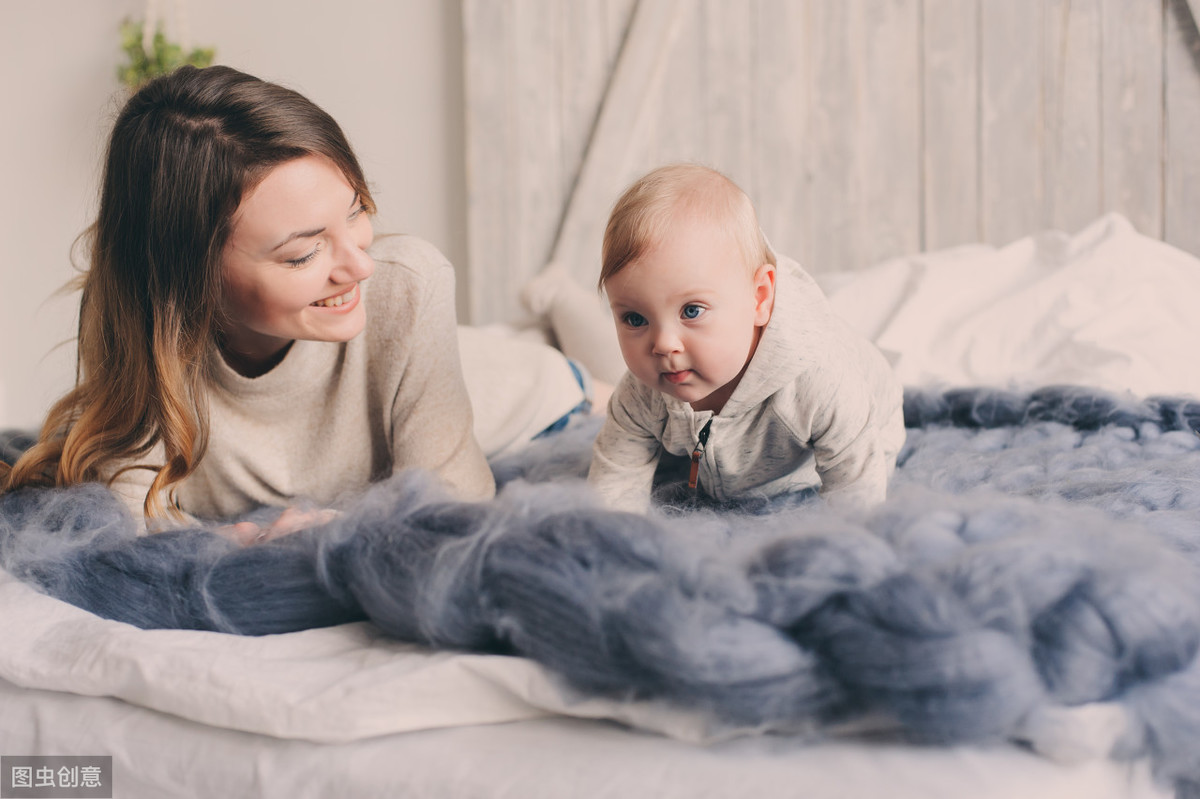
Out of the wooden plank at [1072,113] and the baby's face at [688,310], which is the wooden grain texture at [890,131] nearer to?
the wooden plank at [1072,113]

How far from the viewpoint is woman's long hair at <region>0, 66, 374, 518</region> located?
96 centimetres

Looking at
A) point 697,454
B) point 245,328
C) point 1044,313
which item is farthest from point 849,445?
point 1044,313

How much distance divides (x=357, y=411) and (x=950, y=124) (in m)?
1.69

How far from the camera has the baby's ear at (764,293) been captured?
0.98 meters

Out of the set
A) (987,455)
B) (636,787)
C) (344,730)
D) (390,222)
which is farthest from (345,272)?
(390,222)

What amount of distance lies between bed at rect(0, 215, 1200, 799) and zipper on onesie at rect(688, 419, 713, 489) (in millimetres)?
227

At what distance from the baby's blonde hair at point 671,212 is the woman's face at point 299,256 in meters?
0.29

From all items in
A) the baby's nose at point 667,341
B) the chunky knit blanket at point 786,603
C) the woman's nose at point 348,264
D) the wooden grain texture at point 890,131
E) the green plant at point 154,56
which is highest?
the green plant at point 154,56

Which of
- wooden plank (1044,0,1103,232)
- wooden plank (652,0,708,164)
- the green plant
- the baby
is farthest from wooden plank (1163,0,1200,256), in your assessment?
the green plant

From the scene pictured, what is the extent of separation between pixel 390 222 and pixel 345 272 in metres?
1.86

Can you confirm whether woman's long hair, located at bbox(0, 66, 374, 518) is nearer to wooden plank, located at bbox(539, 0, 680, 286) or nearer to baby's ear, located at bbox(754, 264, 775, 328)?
baby's ear, located at bbox(754, 264, 775, 328)

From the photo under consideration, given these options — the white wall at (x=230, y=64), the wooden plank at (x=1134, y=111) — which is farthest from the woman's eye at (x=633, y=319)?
the white wall at (x=230, y=64)

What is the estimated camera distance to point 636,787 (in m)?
0.53

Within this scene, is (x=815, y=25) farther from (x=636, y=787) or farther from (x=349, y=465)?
(x=636, y=787)
